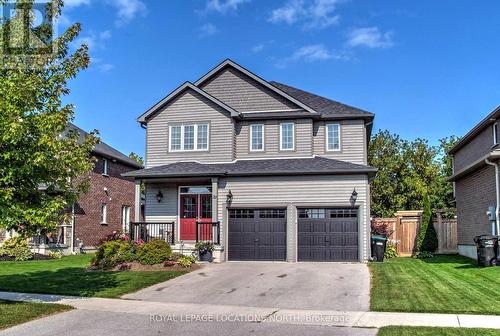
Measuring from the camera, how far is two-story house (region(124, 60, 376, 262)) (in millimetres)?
20094

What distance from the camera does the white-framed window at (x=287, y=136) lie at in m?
21.8

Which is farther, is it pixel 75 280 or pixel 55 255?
pixel 55 255

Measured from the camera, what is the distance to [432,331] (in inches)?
323

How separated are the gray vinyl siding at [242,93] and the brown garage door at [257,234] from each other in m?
4.93

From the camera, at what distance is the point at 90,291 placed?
42.4ft

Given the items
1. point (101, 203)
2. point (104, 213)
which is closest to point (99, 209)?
point (101, 203)

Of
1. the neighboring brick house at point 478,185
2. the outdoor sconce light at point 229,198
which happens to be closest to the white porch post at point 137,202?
the outdoor sconce light at point 229,198

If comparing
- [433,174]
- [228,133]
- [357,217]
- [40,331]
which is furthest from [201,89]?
[433,174]

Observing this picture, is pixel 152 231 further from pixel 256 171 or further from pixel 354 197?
pixel 354 197

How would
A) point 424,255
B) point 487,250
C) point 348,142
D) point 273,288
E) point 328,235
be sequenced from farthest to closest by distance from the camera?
point 424,255, point 348,142, point 328,235, point 487,250, point 273,288

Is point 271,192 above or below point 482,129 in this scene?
below

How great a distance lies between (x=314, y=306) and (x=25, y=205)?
6602 millimetres

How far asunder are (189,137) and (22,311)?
42.3ft

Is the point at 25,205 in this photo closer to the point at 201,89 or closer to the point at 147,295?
the point at 147,295
